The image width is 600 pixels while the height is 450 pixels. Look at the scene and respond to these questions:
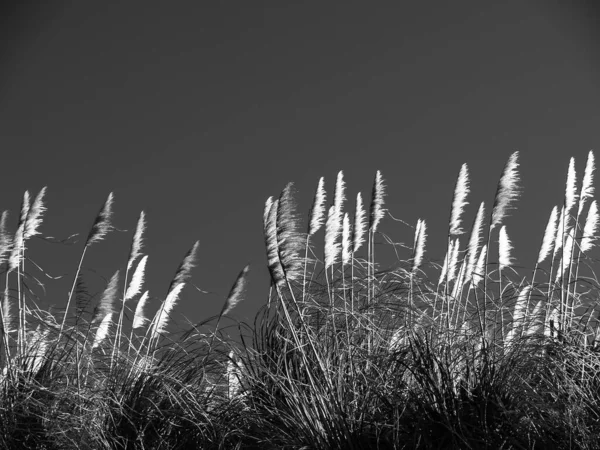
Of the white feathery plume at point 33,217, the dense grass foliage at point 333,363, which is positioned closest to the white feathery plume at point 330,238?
the dense grass foliage at point 333,363

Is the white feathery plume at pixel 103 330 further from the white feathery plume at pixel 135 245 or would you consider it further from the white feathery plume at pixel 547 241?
the white feathery plume at pixel 547 241

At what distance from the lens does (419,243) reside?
180 inches

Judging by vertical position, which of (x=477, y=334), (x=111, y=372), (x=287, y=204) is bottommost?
(x=111, y=372)

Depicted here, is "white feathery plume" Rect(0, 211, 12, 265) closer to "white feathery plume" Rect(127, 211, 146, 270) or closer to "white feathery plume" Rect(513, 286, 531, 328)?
"white feathery plume" Rect(127, 211, 146, 270)

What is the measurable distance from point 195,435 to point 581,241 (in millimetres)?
2497

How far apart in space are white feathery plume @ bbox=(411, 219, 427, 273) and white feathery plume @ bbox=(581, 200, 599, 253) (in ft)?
3.05

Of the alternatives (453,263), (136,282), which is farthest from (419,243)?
(136,282)

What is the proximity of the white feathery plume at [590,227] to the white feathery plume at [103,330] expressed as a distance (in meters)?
2.91

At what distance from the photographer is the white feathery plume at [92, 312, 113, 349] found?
15.7 ft

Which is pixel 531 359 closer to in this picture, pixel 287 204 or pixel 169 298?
pixel 287 204

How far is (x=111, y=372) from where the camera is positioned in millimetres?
4297

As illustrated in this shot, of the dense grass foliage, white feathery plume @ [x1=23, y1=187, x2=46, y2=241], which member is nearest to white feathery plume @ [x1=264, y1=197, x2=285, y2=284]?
the dense grass foliage

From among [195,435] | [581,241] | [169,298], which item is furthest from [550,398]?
[169,298]

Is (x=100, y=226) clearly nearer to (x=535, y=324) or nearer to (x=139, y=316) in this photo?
(x=139, y=316)
